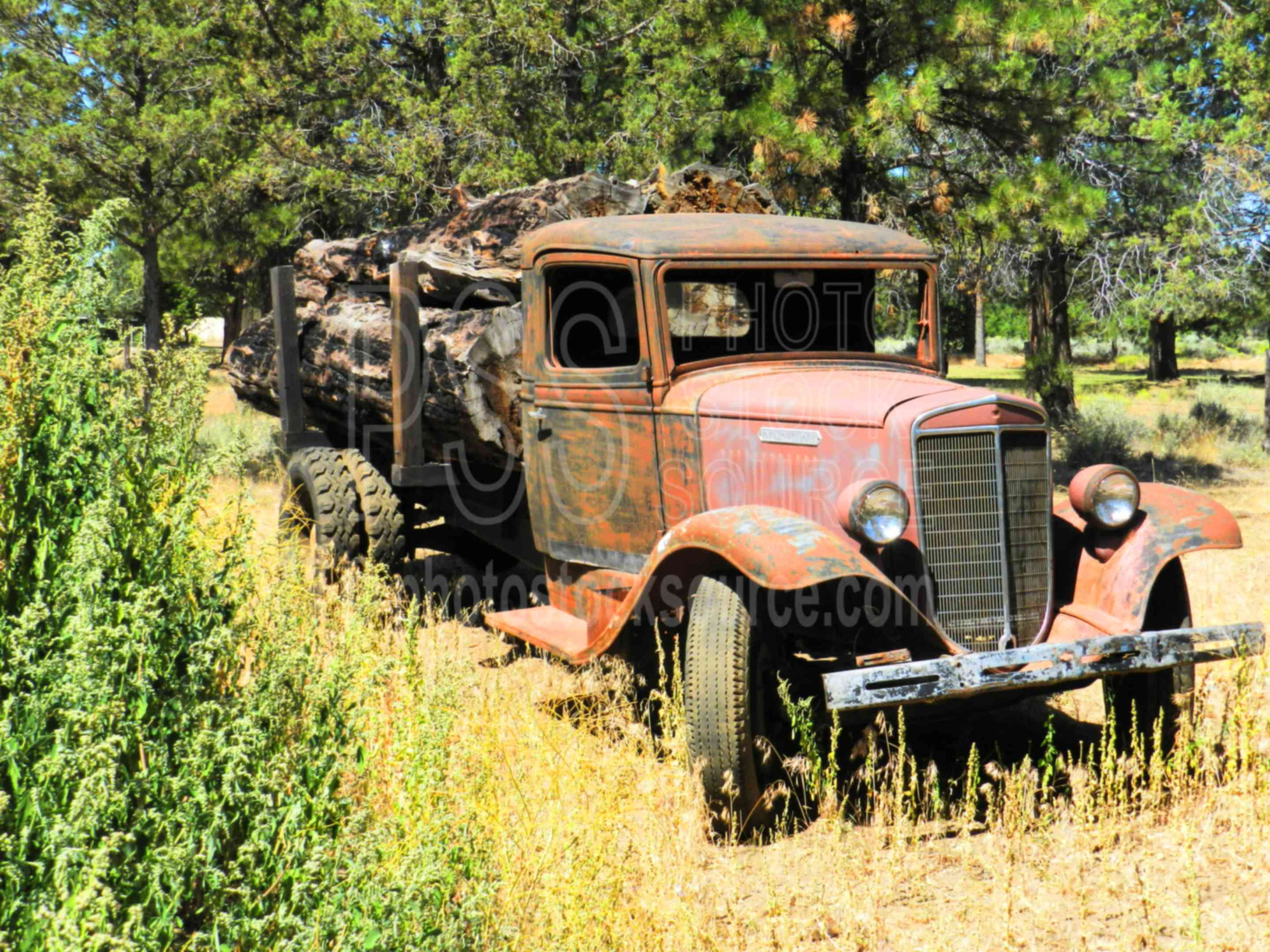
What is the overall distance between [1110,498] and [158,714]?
3.61 m

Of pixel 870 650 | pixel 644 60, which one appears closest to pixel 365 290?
pixel 870 650

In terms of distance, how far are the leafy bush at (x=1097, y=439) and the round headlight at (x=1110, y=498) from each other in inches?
342

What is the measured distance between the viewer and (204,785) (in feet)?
10.3

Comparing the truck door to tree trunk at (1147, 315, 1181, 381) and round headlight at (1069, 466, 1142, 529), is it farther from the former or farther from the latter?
tree trunk at (1147, 315, 1181, 381)

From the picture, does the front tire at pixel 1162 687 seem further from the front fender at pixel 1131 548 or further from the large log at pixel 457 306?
the large log at pixel 457 306

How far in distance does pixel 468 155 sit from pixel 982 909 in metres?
10.1

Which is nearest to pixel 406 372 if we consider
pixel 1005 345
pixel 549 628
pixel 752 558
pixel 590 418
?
pixel 590 418

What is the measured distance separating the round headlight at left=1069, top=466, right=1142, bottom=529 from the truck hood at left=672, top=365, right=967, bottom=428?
668mm

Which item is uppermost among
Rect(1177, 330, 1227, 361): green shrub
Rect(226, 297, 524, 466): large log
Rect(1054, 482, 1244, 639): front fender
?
Rect(1177, 330, 1227, 361): green shrub

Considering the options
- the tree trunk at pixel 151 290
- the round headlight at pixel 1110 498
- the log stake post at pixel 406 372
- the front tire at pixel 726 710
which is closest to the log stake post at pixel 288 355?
the log stake post at pixel 406 372

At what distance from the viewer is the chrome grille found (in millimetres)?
4559

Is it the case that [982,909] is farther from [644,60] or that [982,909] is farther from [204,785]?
[644,60]

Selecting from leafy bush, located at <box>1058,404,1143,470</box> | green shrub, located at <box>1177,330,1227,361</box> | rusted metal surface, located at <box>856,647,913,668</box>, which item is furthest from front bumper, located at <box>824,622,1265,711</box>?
green shrub, located at <box>1177,330,1227,361</box>

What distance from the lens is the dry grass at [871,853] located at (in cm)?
349
